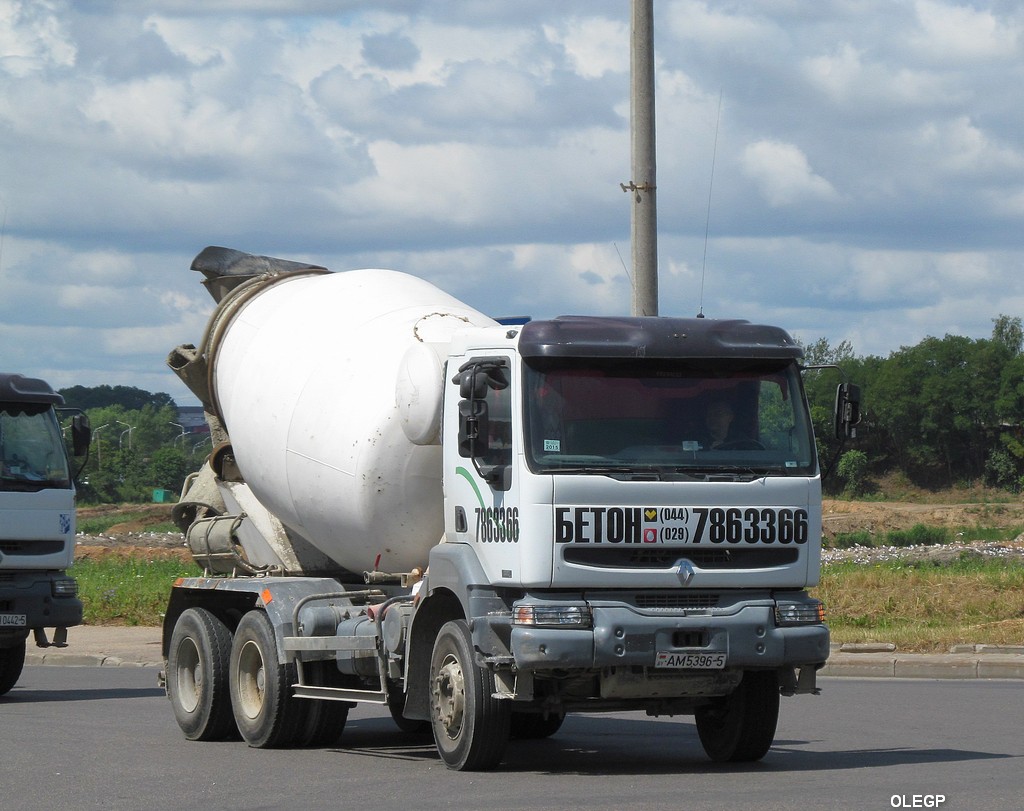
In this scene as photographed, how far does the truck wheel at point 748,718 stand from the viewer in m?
10.8

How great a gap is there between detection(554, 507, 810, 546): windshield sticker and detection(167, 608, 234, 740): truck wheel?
4290 millimetres

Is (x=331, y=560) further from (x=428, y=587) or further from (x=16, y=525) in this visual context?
(x=16, y=525)

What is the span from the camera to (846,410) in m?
10.6

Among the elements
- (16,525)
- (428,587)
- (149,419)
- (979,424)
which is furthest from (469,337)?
(149,419)

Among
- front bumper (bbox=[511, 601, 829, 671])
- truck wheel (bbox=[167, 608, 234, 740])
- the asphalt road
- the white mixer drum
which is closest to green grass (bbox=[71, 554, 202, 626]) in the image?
the asphalt road

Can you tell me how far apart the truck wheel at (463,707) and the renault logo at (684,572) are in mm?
1320

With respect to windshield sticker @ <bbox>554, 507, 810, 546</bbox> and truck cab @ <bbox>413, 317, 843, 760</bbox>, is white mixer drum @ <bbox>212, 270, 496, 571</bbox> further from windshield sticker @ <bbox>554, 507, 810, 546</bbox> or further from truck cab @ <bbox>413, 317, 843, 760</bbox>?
windshield sticker @ <bbox>554, 507, 810, 546</bbox>

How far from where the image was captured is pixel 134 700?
16406mm

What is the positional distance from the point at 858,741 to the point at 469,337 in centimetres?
430

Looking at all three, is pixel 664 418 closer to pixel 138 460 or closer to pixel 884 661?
pixel 884 661

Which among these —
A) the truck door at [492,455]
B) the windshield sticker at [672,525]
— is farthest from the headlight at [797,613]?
the truck door at [492,455]

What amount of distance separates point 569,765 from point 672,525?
218 cm

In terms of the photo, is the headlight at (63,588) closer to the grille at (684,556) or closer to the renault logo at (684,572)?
the grille at (684,556)

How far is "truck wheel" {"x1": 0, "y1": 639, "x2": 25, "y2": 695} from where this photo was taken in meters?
16.5
